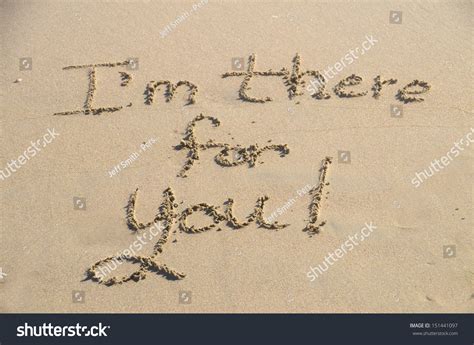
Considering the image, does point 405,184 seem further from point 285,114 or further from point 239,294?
point 239,294

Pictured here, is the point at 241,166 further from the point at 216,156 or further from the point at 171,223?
the point at 171,223

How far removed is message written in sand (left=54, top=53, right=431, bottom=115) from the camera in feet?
44.1

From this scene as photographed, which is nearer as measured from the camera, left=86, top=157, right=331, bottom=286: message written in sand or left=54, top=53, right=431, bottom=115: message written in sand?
left=86, top=157, right=331, bottom=286: message written in sand

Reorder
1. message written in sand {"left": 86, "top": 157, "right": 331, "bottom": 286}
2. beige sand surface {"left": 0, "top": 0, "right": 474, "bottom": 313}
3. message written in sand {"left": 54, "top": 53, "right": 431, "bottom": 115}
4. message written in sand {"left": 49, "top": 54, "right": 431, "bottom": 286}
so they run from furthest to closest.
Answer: message written in sand {"left": 54, "top": 53, "right": 431, "bottom": 115} → message written in sand {"left": 49, "top": 54, "right": 431, "bottom": 286} → message written in sand {"left": 86, "top": 157, "right": 331, "bottom": 286} → beige sand surface {"left": 0, "top": 0, "right": 474, "bottom": 313}

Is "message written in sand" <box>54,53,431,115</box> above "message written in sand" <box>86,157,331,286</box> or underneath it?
above

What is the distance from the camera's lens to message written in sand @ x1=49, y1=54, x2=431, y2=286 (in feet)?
36.6

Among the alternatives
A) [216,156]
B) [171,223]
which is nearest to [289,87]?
[216,156]

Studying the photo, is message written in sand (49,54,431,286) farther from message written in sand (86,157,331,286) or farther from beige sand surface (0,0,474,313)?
beige sand surface (0,0,474,313)

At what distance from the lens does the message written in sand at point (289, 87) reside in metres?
13.5

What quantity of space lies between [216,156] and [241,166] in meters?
0.45

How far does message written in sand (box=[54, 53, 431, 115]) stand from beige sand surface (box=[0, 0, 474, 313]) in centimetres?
12

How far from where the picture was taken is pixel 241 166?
40.5ft

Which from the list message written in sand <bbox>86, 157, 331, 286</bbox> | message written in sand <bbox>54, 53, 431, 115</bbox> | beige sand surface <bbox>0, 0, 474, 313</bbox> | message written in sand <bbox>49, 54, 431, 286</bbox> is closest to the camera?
beige sand surface <bbox>0, 0, 474, 313</bbox>

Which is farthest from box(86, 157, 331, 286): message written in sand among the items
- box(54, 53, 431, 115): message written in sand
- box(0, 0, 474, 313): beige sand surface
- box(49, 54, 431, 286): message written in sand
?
box(54, 53, 431, 115): message written in sand
